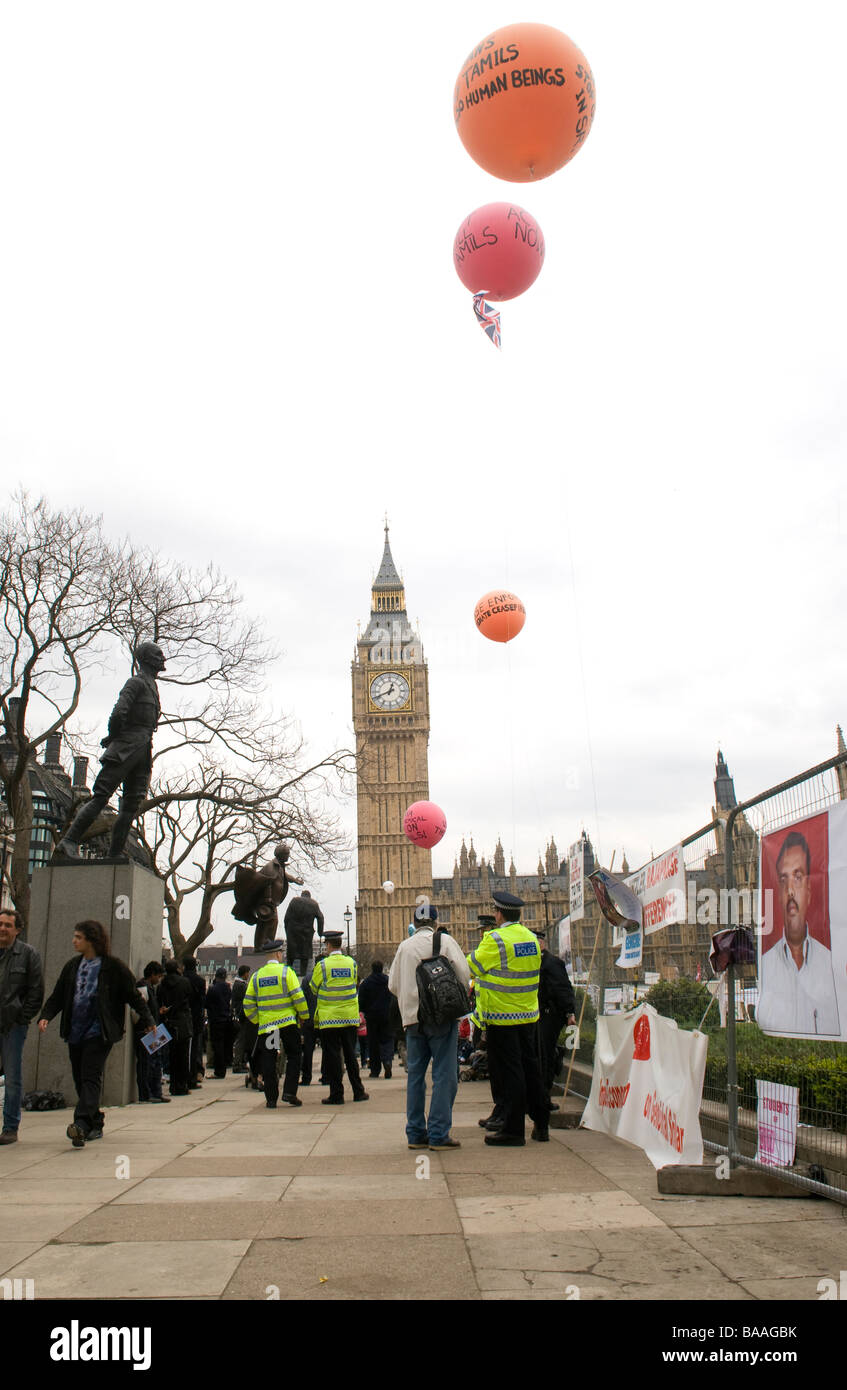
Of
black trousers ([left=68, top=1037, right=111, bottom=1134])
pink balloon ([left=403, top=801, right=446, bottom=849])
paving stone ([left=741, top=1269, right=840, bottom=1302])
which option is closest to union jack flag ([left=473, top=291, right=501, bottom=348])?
black trousers ([left=68, top=1037, right=111, bottom=1134])

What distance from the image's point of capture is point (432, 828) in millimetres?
27609

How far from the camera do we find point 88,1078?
25.2 feet

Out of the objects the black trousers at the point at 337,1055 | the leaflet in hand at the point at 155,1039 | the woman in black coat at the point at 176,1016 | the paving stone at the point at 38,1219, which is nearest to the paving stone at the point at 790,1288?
the paving stone at the point at 38,1219

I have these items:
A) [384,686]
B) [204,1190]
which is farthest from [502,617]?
[384,686]

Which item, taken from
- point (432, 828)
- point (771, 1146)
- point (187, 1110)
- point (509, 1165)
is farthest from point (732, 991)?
point (432, 828)

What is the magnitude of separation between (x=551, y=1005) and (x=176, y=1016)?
15.7 feet

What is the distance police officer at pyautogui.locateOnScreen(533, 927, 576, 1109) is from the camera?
8.81 metres

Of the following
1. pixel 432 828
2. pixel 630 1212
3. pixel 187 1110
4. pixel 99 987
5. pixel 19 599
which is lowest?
pixel 187 1110

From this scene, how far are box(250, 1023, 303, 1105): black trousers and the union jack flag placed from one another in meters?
7.54

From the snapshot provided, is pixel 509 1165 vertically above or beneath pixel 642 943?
beneath

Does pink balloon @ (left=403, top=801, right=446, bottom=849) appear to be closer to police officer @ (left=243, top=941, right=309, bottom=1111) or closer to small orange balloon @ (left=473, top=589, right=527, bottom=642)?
small orange balloon @ (left=473, top=589, right=527, bottom=642)

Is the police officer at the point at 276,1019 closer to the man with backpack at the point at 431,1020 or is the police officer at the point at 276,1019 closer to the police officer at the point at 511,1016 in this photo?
the man with backpack at the point at 431,1020
